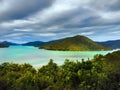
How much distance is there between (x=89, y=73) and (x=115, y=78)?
5.80 metres

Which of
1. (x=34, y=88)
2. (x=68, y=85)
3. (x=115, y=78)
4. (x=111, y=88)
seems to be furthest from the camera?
(x=115, y=78)

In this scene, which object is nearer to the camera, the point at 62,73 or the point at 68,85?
the point at 68,85

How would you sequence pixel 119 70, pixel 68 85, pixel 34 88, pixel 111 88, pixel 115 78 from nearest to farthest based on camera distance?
pixel 34 88 < pixel 68 85 < pixel 111 88 < pixel 115 78 < pixel 119 70

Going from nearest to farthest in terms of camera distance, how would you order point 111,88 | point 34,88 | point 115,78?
point 34,88 < point 111,88 < point 115,78

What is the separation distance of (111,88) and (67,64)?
8970 mm

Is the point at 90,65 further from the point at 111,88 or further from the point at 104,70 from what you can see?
the point at 111,88

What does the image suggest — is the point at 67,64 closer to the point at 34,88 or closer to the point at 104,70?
the point at 104,70

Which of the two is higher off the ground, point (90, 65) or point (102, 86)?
point (90, 65)

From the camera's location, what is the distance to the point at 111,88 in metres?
39.8

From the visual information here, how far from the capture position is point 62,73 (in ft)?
136

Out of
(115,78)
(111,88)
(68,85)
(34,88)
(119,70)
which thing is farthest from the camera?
(119,70)

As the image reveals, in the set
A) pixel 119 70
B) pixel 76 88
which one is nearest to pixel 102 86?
pixel 76 88

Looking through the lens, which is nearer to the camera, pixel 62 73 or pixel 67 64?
pixel 62 73

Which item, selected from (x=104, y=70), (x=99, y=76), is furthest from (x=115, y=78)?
(x=99, y=76)
